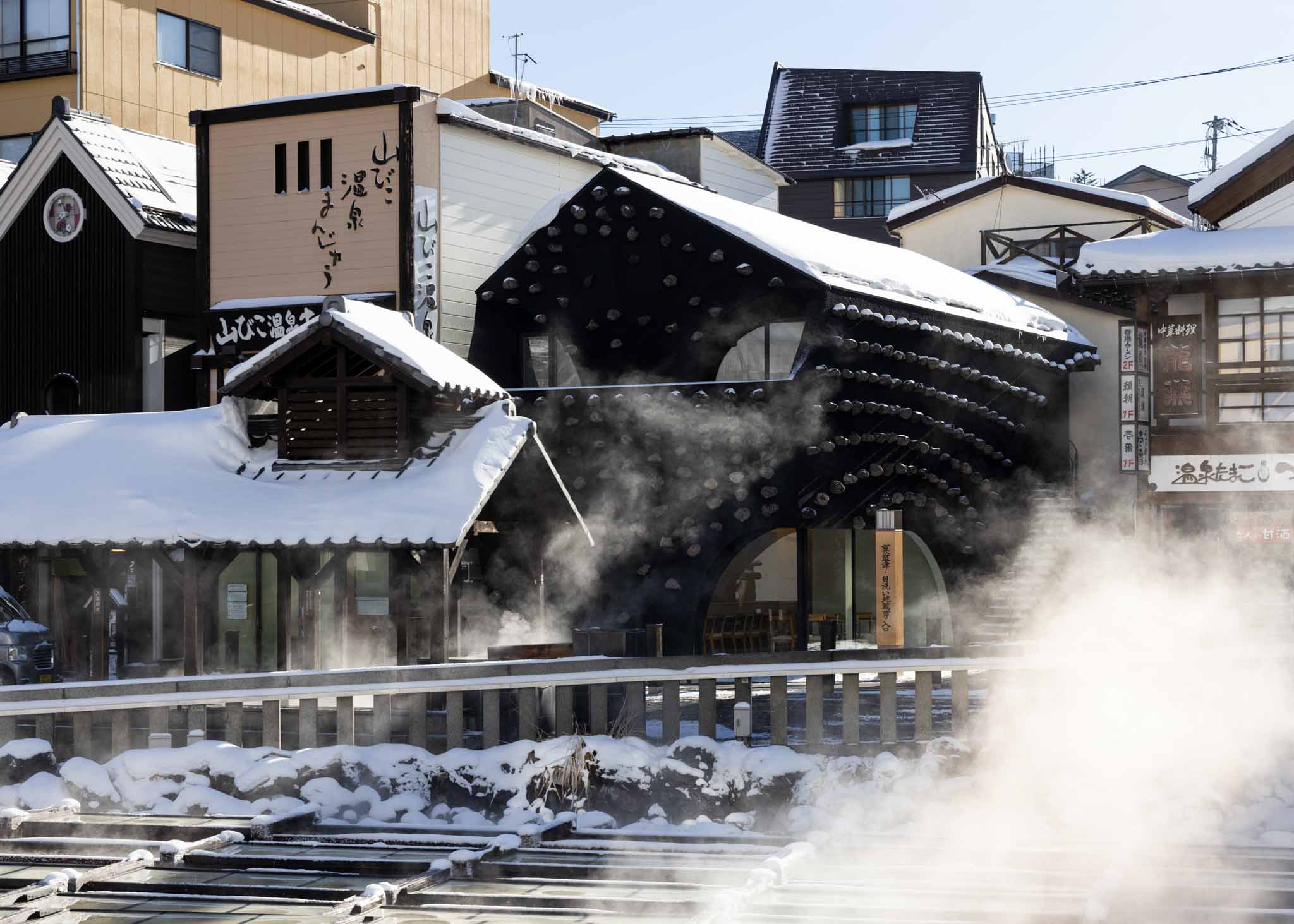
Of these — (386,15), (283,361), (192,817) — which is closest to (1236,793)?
(192,817)

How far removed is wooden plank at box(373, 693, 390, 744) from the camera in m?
14.4

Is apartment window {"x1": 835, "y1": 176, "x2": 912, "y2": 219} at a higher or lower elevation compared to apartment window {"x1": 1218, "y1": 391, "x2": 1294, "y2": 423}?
higher

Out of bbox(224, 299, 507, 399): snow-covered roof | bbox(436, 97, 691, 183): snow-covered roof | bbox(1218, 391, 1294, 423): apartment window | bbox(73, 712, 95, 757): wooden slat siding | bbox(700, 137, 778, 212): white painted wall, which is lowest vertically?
bbox(73, 712, 95, 757): wooden slat siding

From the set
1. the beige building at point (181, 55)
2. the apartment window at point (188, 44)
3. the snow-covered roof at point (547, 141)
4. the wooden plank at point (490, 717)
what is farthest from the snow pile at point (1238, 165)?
the apartment window at point (188, 44)

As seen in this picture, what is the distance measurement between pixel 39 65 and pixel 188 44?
3103 mm

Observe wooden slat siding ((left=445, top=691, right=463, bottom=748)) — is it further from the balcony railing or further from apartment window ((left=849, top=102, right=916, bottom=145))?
apartment window ((left=849, top=102, right=916, bottom=145))

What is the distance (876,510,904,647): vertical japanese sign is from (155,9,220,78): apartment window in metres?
21.7

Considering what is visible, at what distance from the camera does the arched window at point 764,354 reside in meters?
21.4

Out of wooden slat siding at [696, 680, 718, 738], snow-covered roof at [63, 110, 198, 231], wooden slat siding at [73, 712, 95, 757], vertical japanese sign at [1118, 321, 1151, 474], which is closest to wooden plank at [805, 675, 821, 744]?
wooden slat siding at [696, 680, 718, 738]

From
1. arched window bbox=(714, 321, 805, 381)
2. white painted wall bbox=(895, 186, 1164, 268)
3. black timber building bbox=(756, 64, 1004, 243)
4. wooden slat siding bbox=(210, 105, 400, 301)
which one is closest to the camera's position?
arched window bbox=(714, 321, 805, 381)

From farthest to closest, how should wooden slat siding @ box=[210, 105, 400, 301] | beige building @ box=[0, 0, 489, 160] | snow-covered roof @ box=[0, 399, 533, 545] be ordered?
beige building @ box=[0, 0, 489, 160] → wooden slat siding @ box=[210, 105, 400, 301] → snow-covered roof @ box=[0, 399, 533, 545]

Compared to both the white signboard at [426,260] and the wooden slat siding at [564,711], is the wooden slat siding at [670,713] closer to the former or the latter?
the wooden slat siding at [564,711]

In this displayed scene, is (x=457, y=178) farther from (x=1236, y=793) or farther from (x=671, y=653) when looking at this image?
(x=1236, y=793)

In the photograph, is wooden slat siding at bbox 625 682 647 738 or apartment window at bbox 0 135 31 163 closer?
wooden slat siding at bbox 625 682 647 738
